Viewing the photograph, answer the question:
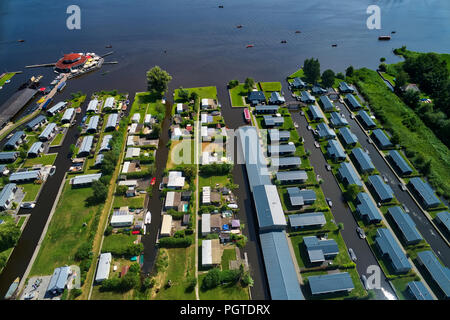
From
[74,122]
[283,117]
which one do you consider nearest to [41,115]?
[74,122]

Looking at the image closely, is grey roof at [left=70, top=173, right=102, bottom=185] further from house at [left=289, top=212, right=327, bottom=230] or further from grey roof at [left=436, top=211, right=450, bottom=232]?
grey roof at [left=436, top=211, right=450, bottom=232]

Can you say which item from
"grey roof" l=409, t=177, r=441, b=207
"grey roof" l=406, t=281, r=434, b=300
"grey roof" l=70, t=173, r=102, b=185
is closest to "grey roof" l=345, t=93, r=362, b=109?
"grey roof" l=409, t=177, r=441, b=207

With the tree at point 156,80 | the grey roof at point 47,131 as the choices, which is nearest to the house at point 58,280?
Answer: the grey roof at point 47,131

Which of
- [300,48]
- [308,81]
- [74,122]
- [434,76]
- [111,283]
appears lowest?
[111,283]

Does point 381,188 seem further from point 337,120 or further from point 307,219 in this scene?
point 337,120

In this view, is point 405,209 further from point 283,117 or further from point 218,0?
point 218,0

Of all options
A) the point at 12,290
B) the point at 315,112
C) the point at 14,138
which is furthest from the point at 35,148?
the point at 315,112
